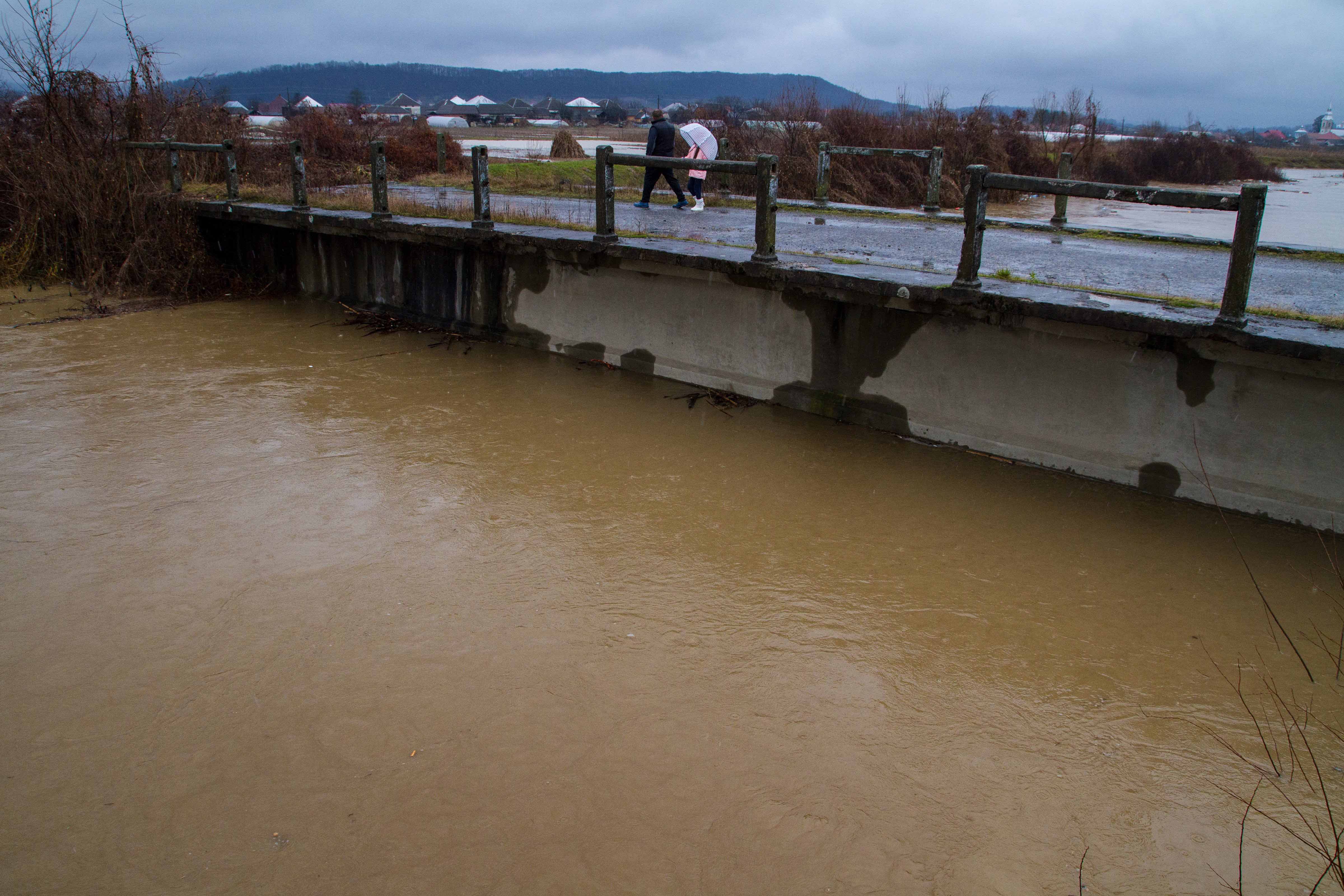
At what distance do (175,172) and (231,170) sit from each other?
1.02 meters

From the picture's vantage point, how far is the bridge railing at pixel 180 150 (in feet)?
38.7

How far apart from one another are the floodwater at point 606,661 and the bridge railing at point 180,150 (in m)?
5.20

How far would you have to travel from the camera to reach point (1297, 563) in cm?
554

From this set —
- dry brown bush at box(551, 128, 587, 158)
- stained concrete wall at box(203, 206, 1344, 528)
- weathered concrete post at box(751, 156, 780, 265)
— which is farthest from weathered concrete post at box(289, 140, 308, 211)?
dry brown bush at box(551, 128, 587, 158)

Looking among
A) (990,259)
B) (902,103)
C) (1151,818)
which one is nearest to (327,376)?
(990,259)

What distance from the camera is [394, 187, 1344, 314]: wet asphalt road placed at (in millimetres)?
7312

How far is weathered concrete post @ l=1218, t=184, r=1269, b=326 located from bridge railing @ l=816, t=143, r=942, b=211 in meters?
5.88

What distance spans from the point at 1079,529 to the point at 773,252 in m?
3.24

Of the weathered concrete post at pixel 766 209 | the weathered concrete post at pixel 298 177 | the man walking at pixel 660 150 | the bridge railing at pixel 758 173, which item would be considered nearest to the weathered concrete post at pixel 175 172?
the weathered concrete post at pixel 298 177

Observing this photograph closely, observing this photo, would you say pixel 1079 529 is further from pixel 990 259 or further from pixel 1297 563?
pixel 990 259

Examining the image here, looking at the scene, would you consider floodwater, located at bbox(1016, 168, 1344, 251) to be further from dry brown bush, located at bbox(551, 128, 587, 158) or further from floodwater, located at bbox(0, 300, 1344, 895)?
dry brown bush, located at bbox(551, 128, 587, 158)

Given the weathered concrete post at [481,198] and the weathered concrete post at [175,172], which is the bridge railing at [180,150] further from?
the weathered concrete post at [481,198]

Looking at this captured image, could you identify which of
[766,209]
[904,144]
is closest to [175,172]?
[766,209]

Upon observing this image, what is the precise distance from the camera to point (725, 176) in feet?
51.5
